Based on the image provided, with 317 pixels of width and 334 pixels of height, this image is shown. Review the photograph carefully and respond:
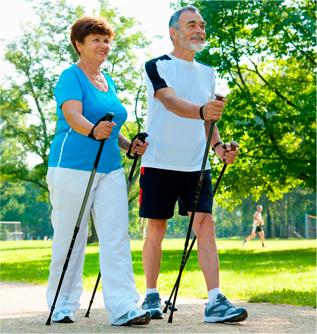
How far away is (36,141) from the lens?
42312mm

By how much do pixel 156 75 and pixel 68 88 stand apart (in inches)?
29.9

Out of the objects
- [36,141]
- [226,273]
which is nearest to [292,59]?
[226,273]

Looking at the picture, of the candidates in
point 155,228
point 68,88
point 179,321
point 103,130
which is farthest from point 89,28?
point 179,321

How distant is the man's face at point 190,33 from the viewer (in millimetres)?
6270

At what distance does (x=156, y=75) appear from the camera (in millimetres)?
6191

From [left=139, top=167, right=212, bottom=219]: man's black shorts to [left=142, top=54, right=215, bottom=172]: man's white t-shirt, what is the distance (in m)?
0.06

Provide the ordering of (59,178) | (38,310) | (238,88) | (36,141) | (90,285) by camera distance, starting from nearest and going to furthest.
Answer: (59,178), (38,310), (90,285), (238,88), (36,141)

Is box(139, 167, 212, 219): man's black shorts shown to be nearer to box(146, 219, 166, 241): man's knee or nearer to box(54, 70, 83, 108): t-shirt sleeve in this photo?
box(146, 219, 166, 241): man's knee

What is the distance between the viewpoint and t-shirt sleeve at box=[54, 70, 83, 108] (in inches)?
226

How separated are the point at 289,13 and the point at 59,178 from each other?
1879 cm

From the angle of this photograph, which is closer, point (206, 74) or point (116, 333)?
point (116, 333)

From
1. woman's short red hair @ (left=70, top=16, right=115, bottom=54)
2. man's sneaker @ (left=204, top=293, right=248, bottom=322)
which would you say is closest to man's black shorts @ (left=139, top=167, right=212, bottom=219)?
man's sneaker @ (left=204, top=293, right=248, bottom=322)

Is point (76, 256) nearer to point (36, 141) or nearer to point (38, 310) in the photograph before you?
point (38, 310)

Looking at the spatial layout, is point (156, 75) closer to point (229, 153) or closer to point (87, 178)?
point (229, 153)
